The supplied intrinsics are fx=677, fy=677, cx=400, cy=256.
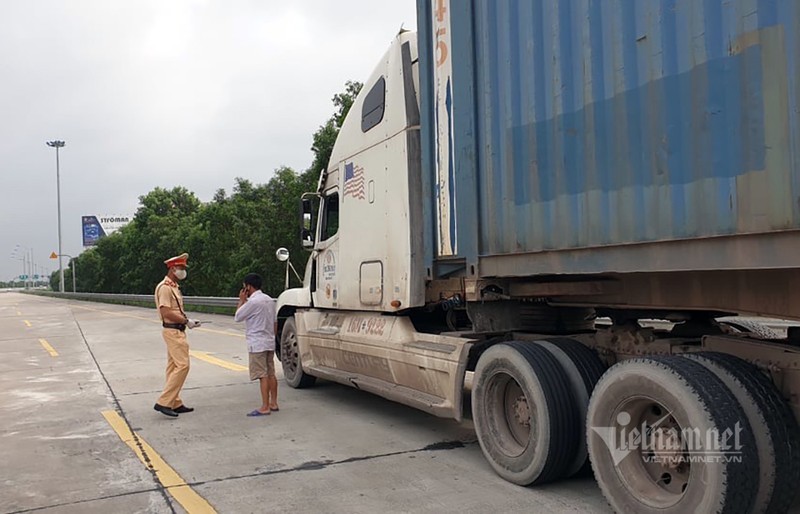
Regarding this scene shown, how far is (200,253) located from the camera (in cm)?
4581

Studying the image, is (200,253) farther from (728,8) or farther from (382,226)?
(728,8)

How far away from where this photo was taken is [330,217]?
26.5ft

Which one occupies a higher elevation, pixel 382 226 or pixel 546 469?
pixel 382 226

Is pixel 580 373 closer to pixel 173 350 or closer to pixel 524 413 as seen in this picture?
pixel 524 413

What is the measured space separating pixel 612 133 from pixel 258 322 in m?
4.69

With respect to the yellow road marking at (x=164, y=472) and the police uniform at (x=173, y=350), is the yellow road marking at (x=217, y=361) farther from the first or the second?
the yellow road marking at (x=164, y=472)

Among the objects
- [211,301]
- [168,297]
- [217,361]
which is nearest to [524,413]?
[168,297]

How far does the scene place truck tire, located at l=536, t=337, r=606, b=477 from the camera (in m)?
4.55

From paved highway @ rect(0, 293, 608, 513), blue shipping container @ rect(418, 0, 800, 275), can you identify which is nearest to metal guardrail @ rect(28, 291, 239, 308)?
paved highway @ rect(0, 293, 608, 513)

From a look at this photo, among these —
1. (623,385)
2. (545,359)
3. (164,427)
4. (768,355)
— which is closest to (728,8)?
(768,355)

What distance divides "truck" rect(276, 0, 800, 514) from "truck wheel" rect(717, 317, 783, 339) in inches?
1.0

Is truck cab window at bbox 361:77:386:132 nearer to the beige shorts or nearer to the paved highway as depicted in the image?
the beige shorts

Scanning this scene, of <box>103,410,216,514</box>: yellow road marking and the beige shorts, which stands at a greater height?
the beige shorts

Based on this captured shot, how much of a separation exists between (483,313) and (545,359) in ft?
3.34
